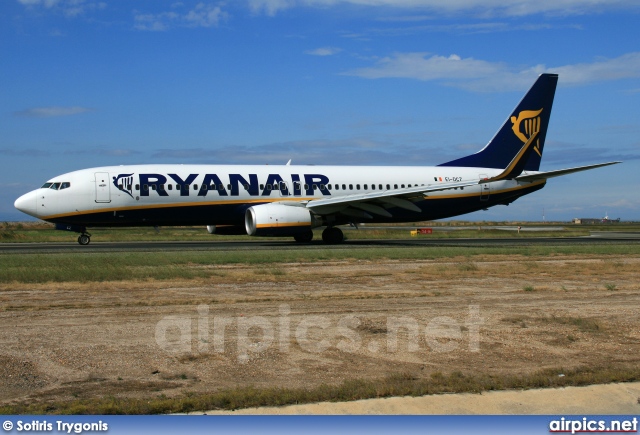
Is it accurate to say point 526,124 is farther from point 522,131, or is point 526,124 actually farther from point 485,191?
→ point 485,191

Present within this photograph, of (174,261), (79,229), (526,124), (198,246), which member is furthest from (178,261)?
(526,124)

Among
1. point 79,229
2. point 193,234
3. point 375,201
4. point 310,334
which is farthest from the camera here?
point 193,234

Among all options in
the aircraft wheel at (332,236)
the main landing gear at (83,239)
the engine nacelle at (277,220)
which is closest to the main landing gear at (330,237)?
the aircraft wheel at (332,236)

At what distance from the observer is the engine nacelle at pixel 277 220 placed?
2883 centimetres

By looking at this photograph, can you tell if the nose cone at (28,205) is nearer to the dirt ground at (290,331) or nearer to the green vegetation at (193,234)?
the green vegetation at (193,234)

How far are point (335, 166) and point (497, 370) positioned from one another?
1036 inches

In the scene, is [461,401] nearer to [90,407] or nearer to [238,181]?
[90,407]

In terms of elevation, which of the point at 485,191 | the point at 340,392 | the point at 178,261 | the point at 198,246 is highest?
the point at 485,191

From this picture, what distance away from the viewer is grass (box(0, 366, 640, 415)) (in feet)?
21.6

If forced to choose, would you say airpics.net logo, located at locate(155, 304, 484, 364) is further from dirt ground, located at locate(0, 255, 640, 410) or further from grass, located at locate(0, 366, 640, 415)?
grass, located at locate(0, 366, 640, 415)

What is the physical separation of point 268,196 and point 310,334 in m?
21.8

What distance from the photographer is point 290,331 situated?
399 inches

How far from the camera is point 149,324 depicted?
10.6 metres

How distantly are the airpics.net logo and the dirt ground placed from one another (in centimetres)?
3
